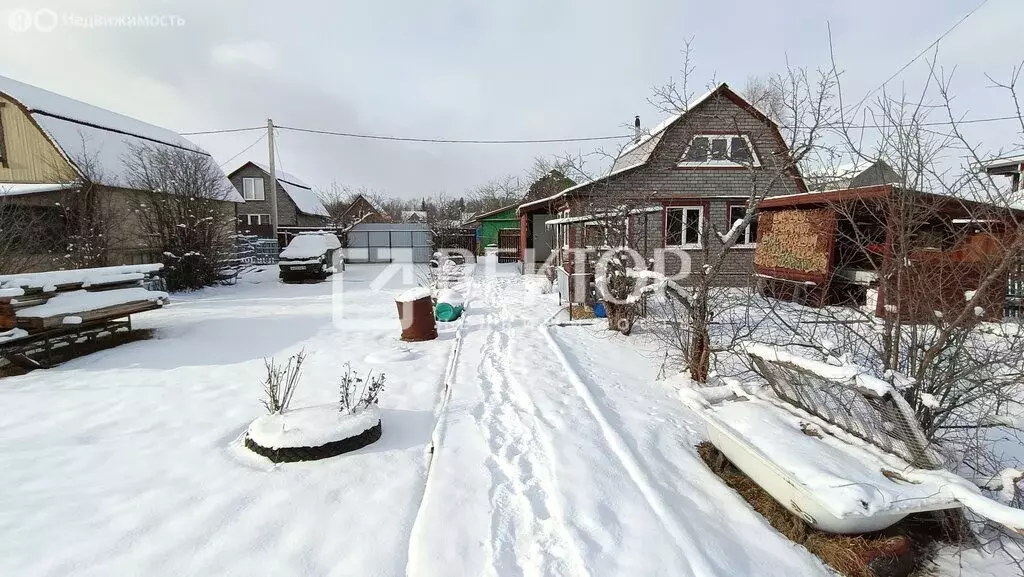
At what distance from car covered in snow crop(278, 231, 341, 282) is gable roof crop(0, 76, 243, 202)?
194 inches

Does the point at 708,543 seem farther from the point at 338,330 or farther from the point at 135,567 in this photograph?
the point at 338,330

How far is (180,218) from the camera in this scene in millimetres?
12242

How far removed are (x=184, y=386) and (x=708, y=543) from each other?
5438 millimetres

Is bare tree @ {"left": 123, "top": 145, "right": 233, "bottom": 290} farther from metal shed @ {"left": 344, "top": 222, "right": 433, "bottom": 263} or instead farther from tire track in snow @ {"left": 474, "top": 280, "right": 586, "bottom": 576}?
tire track in snow @ {"left": 474, "top": 280, "right": 586, "bottom": 576}

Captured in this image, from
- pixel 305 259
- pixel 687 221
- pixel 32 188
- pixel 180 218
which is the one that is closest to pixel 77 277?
pixel 180 218

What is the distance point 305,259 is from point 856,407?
48.3ft

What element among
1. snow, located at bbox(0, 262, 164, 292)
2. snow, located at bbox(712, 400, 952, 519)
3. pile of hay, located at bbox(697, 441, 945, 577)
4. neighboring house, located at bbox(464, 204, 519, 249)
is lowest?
pile of hay, located at bbox(697, 441, 945, 577)

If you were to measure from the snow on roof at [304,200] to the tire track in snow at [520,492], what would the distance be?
2998 cm

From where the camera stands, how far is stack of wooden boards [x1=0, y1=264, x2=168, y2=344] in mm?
5312

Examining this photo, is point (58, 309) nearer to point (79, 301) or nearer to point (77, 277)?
point (79, 301)

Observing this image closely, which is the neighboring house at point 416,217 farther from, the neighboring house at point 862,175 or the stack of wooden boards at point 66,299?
the neighboring house at point 862,175

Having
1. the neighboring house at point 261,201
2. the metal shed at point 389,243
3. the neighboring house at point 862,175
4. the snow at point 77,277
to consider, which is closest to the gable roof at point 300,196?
the neighboring house at point 261,201

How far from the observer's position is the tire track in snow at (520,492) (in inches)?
91.7

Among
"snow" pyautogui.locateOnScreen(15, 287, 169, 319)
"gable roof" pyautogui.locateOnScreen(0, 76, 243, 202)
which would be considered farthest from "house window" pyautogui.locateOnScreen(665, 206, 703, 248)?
"gable roof" pyautogui.locateOnScreen(0, 76, 243, 202)
